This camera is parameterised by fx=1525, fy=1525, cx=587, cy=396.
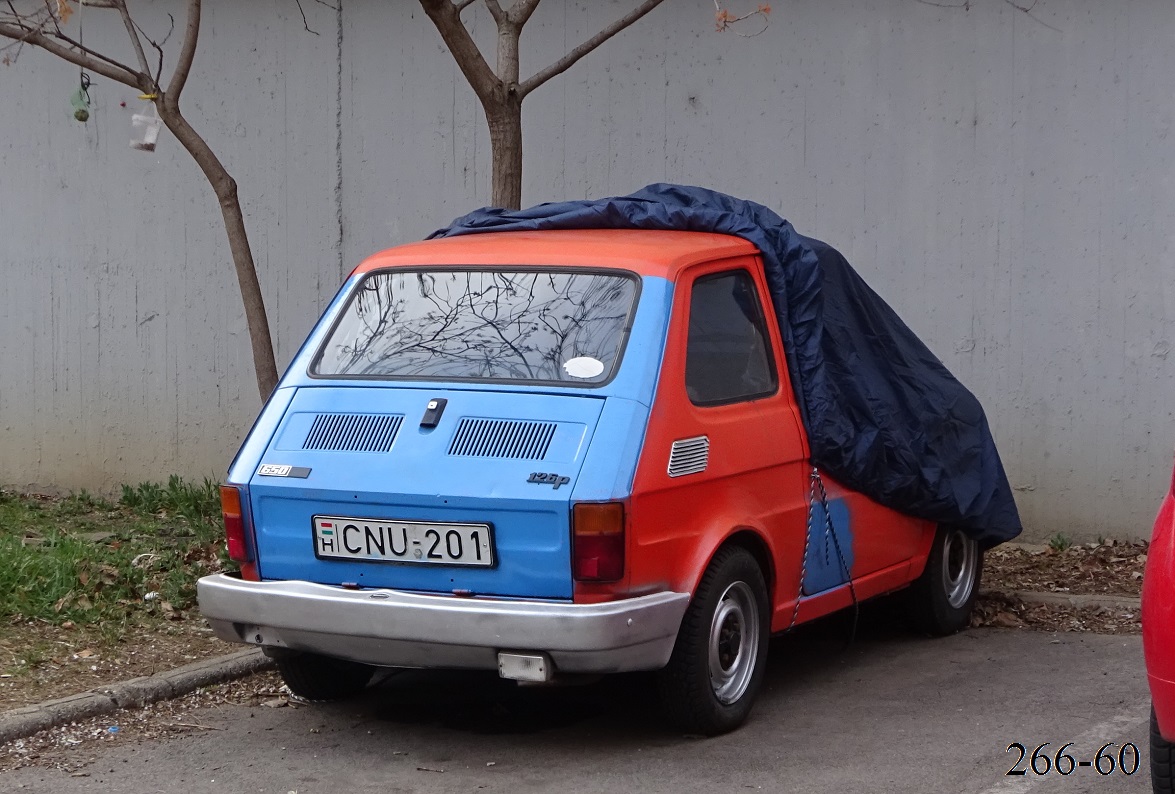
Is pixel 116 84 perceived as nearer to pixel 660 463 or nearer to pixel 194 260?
pixel 194 260

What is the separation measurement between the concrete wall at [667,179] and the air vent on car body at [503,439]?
4378 mm

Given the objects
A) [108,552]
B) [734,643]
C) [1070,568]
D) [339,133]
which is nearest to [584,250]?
[734,643]

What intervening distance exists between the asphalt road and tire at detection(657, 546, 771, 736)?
12 centimetres

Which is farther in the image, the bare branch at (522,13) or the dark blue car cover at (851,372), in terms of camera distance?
the bare branch at (522,13)

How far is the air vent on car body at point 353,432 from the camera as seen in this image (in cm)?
536

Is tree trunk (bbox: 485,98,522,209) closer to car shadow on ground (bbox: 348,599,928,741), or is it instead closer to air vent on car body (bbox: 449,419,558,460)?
car shadow on ground (bbox: 348,599,928,741)

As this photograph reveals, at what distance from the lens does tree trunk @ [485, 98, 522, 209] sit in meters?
8.15

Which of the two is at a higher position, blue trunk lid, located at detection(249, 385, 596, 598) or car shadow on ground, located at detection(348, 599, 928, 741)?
blue trunk lid, located at detection(249, 385, 596, 598)

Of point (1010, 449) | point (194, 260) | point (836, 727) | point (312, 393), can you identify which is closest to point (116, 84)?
point (194, 260)

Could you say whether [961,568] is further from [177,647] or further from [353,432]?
[177,647]

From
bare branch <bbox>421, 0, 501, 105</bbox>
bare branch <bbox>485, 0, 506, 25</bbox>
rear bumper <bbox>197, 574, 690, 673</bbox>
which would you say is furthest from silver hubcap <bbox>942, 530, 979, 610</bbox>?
bare branch <bbox>485, 0, 506, 25</bbox>

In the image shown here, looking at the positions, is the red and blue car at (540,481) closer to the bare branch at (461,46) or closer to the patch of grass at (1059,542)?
the bare branch at (461,46)

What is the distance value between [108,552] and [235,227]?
1867 mm

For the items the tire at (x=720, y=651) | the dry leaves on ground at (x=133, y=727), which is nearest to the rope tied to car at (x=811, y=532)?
the tire at (x=720, y=651)
